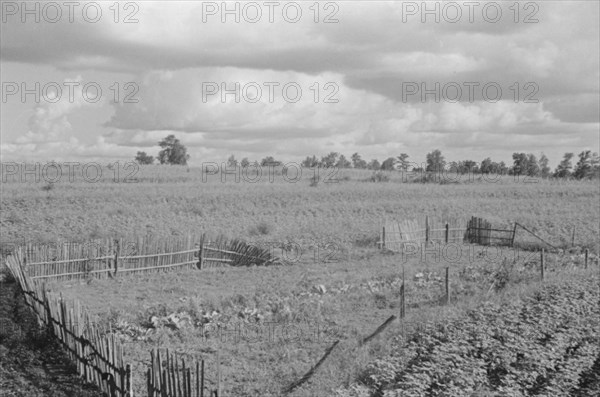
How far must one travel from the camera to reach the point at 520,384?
967cm

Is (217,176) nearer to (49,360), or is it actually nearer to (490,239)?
(490,239)

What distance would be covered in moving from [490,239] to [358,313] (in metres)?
15.5

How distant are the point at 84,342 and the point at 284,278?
29.1 ft

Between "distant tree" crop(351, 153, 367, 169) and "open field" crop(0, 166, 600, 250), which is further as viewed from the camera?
"distant tree" crop(351, 153, 367, 169)

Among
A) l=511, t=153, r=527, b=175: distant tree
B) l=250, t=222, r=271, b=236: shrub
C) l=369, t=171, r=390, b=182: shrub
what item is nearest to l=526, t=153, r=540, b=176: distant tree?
l=511, t=153, r=527, b=175: distant tree

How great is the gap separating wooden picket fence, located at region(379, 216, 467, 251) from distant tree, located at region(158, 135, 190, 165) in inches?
2004

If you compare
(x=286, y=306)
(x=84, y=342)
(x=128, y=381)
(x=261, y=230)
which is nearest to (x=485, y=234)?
(x=261, y=230)

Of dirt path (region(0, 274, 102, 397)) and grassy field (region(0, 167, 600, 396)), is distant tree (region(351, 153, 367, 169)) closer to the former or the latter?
grassy field (region(0, 167, 600, 396))

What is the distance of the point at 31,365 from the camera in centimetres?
992

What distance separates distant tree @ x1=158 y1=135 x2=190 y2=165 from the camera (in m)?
74.9

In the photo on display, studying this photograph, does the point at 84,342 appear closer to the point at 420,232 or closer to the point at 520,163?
the point at 420,232

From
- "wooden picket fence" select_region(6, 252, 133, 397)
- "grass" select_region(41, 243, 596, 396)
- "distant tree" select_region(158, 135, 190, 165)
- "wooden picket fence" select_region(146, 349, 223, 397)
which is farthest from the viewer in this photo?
"distant tree" select_region(158, 135, 190, 165)

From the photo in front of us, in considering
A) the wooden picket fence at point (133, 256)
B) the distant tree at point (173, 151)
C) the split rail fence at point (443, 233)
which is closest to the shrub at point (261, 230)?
the split rail fence at point (443, 233)

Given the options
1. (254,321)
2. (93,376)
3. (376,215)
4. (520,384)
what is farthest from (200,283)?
(376,215)
